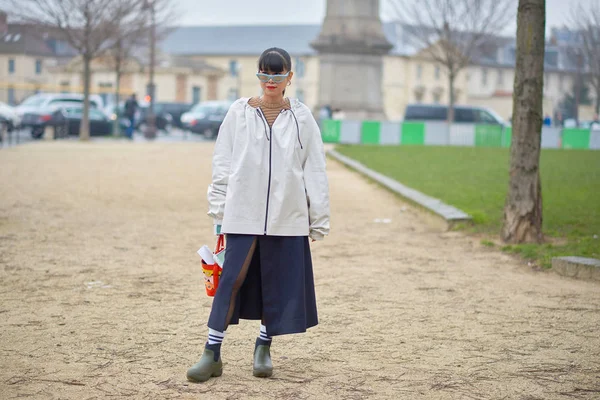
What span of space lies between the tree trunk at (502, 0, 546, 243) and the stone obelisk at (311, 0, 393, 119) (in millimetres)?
24064

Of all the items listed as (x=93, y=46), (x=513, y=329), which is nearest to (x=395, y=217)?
(x=513, y=329)

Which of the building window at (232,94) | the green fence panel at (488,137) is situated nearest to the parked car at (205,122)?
the green fence panel at (488,137)

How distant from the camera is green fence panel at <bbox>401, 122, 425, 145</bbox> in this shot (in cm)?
3716

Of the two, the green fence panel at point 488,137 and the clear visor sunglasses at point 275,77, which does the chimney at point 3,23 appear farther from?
the clear visor sunglasses at point 275,77

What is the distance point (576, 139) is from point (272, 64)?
113ft

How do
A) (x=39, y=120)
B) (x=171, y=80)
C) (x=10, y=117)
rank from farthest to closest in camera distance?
Result: 1. (x=171, y=80)
2. (x=10, y=117)
3. (x=39, y=120)

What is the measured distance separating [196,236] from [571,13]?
43.2 metres

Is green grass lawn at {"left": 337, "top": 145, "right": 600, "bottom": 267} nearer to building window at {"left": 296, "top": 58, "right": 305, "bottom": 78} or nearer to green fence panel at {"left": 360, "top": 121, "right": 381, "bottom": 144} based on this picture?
green fence panel at {"left": 360, "top": 121, "right": 381, "bottom": 144}

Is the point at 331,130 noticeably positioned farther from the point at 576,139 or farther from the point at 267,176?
the point at 267,176

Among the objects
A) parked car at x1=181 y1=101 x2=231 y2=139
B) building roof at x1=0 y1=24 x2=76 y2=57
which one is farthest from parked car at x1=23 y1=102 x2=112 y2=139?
parked car at x1=181 y1=101 x2=231 y2=139

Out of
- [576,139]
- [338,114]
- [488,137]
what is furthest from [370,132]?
[576,139]

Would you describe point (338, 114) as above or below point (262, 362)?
above

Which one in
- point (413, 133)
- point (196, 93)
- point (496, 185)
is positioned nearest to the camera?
point (496, 185)

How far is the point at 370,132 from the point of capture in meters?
36.4
